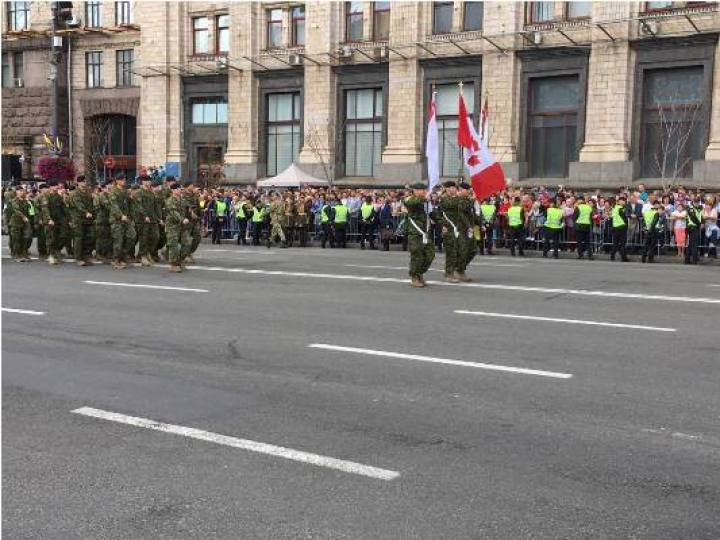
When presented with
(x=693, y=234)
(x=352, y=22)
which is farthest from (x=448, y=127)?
(x=693, y=234)

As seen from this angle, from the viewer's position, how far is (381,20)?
122ft

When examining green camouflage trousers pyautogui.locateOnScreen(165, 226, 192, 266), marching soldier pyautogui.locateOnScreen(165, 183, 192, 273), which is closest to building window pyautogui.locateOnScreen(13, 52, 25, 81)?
marching soldier pyautogui.locateOnScreen(165, 183, 192, 273)

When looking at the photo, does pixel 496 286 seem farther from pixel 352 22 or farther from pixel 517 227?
pixel 352 22

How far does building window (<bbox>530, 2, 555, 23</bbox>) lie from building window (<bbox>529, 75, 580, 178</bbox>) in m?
2.24

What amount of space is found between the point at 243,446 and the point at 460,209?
10218 mm

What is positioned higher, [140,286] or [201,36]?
[201,36]

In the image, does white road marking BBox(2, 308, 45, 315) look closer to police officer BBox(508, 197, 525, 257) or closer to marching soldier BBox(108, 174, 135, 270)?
marching soldier BBox(108, 174, 135, 270)

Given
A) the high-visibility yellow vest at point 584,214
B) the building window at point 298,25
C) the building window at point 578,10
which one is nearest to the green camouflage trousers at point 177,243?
the high-visibility yellow vest at point 584,214

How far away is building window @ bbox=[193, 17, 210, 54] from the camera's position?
41.8 m

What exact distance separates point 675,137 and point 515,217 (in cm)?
1085

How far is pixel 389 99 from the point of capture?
3647 centimetres

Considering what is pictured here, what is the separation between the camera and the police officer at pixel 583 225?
22.1 meters

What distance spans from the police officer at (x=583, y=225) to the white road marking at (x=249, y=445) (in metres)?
17.4

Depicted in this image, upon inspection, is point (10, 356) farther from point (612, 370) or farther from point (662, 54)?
point (662, 54)
